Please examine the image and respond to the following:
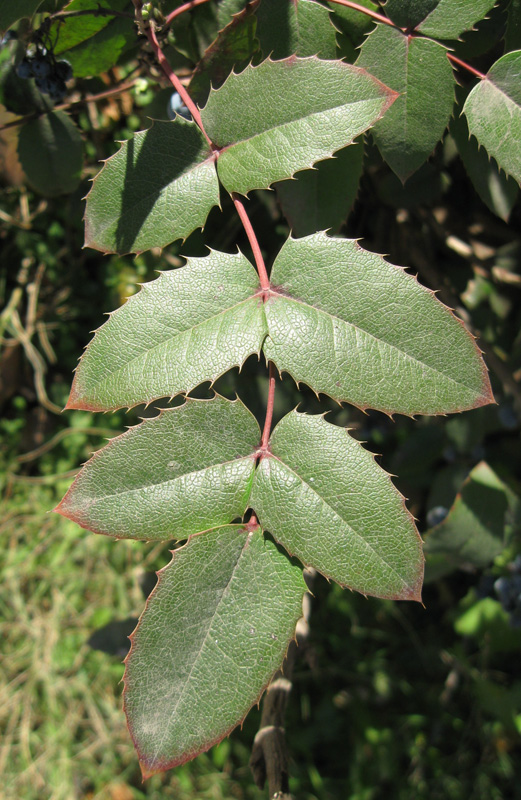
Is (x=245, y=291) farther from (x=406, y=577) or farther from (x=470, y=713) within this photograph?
(x=470, y=713)

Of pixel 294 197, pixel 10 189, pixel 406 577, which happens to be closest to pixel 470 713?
pixel 406 577

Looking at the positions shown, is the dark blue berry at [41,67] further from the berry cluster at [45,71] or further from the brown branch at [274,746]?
the brown branch at [274,746]

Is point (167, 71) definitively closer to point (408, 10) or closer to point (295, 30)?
point (295, 30)

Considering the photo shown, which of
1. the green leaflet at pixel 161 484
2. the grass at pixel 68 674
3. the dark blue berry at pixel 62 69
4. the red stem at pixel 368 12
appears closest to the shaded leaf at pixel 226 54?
the red stem at pixel 368 12

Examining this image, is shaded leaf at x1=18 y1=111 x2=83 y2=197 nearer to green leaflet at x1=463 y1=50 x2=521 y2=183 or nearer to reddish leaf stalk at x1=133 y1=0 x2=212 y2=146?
reddish leaf stalk at x1=133 y1=0 x2=212 y2=146

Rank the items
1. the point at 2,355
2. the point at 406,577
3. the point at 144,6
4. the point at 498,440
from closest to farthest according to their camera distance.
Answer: the point at 406,577
the point at 144,6
the point at 498,440
the point at 2,355

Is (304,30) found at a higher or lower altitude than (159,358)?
higher
